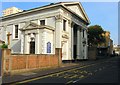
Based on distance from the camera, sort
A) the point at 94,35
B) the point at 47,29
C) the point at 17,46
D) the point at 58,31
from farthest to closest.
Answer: the point at 94,35 → the point at 17,46 → the point at 58,31 → the point at 47,29

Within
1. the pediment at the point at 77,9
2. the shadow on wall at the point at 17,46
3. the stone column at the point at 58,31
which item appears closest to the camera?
the stone column at the point at 58,31

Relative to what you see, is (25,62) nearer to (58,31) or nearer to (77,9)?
(58,31)

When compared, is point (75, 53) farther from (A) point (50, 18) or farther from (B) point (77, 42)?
(A) point (50, 18)

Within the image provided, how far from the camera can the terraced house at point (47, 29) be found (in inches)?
1320

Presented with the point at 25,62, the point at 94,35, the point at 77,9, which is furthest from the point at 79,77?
the point at 94,35

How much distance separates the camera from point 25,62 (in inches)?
749

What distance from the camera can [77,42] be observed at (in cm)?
4406

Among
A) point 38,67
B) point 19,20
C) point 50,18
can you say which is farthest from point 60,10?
point 38,67

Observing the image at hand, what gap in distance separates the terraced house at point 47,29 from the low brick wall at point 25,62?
8.06 meters

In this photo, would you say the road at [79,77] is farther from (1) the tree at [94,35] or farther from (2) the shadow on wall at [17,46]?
(1) the tree at [94,35]

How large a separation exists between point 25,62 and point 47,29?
1486cm

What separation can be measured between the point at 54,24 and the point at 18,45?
8721mm

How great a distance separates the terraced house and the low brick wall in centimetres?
806

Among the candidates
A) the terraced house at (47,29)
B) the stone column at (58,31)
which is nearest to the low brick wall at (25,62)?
the terraced house at (47,29)
